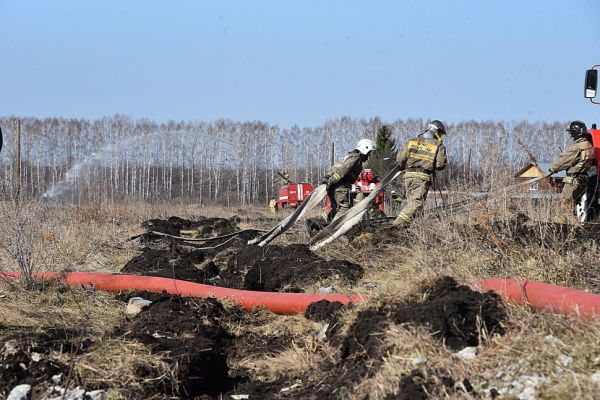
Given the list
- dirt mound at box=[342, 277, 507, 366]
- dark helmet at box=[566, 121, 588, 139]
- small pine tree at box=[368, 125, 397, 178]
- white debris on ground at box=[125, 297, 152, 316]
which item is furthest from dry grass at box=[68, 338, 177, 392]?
small pine tree at box=[368, 125, 397, 178]

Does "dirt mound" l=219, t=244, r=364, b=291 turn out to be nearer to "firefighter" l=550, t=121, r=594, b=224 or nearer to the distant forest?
"firefighter" l=550, t=121, r=594, b=224

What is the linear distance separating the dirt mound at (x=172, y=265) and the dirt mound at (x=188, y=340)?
211 centimetres

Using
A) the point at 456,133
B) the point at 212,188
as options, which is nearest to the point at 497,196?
the point at 212,188

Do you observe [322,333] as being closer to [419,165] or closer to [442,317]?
[442,317]

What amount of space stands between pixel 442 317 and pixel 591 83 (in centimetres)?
730

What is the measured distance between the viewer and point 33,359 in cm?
422

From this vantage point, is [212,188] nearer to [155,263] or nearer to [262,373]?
[155,263]

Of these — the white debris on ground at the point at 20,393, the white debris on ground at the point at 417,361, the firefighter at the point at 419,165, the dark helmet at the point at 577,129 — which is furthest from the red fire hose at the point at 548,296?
the dark helmet at the point at 577,129

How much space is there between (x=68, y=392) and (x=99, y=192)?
17843mm

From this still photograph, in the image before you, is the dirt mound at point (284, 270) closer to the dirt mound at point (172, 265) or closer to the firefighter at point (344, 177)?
the dirt mound at point (172, 265)

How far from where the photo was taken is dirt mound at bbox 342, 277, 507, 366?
3906 millimetres

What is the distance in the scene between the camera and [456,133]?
63.4 m

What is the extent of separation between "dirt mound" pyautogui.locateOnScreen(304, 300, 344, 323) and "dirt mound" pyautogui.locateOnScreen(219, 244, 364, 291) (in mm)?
1693

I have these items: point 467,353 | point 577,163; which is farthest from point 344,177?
point 467,353
